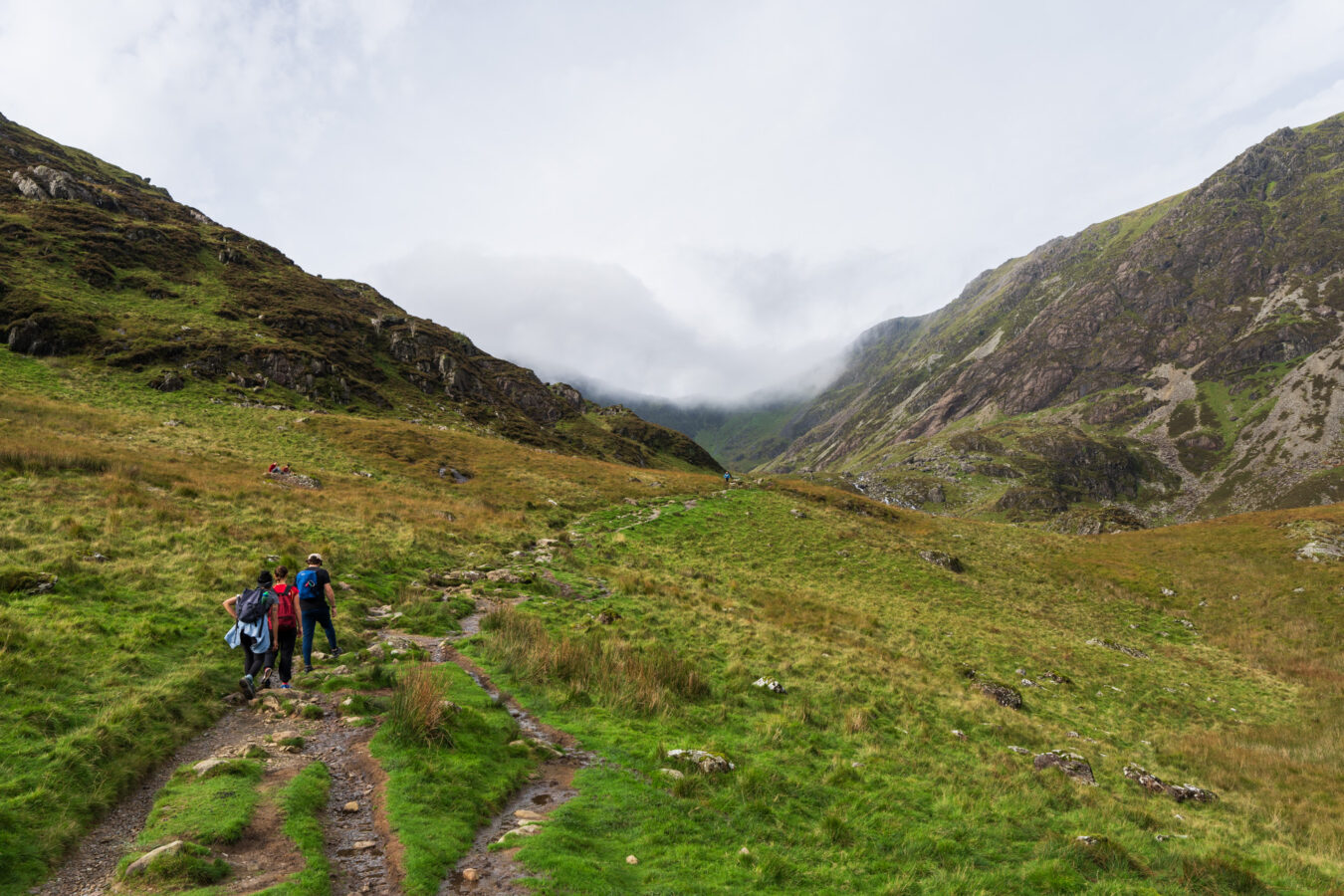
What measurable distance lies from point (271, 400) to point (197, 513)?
1899 inches

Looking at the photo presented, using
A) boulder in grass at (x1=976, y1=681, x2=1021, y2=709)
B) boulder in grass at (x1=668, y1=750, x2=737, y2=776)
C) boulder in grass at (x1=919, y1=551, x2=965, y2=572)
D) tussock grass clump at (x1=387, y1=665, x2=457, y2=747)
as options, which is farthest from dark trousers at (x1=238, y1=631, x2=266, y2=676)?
boulder in grass at (x1=919, y1=551, x2=965, y2=572)

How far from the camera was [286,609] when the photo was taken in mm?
13125

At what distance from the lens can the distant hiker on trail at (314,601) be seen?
47.1 feet

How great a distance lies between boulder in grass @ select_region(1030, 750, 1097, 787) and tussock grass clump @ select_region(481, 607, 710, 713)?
954cm

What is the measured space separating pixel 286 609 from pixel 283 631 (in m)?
0.53

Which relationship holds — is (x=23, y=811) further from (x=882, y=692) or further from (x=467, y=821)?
(x=882, y=692)

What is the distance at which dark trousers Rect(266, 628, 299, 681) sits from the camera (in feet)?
Answer: 42.4

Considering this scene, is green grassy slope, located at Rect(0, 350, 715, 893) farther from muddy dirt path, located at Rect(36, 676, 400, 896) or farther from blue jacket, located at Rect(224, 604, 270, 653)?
blue jacket, located at Rect(224, 604, 270, 653)

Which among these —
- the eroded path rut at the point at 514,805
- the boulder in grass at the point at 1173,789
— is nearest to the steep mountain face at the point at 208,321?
the eroded path rut at the point at 514,805

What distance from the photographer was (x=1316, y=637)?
114ft

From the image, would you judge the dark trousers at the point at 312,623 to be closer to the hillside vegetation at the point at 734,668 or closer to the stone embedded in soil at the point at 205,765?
the hillside vegetation at the point at 734,668

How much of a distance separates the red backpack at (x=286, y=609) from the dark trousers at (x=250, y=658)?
64 centimetres

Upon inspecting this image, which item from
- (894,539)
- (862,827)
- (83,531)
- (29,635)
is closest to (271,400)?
(83,531)

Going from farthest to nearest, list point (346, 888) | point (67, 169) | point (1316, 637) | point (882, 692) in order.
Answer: point (67, 169), point (1316, 637), point (882, 692), point (346, 888)
